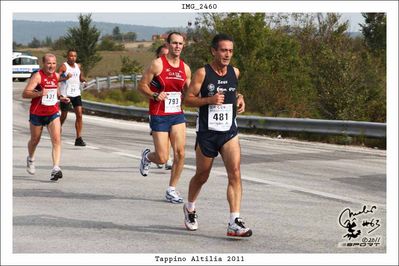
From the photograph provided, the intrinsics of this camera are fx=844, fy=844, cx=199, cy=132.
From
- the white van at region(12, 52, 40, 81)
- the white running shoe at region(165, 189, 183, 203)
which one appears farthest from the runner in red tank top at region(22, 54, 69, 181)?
the white van at region(12, 52, 40, 81)

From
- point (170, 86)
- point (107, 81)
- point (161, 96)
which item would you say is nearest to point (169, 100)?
point (170, 86)

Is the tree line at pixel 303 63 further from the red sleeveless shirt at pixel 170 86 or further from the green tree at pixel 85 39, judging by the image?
the green tree at pixel 85 39

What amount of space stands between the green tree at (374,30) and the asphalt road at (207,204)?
3568 centimetres

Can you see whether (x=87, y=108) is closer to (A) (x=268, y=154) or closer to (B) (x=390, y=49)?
(A) (x=268, y=154)

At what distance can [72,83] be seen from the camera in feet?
55.7

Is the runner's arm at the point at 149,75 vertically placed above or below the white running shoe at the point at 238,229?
above

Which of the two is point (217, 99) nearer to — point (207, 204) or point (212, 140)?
point (212, 140)

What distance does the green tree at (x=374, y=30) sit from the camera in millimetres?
50938

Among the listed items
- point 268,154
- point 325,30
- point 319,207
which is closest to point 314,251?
point 319,207

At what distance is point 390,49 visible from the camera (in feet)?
42.1

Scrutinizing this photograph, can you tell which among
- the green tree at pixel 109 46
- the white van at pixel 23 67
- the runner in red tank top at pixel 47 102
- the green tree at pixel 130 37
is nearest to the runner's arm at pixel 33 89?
the runner in red tank top at pixel 47 102

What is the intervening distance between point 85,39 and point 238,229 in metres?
47.7

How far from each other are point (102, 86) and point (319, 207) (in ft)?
119

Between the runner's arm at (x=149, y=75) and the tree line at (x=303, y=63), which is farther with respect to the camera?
the tree line at (x=303, y=63)
